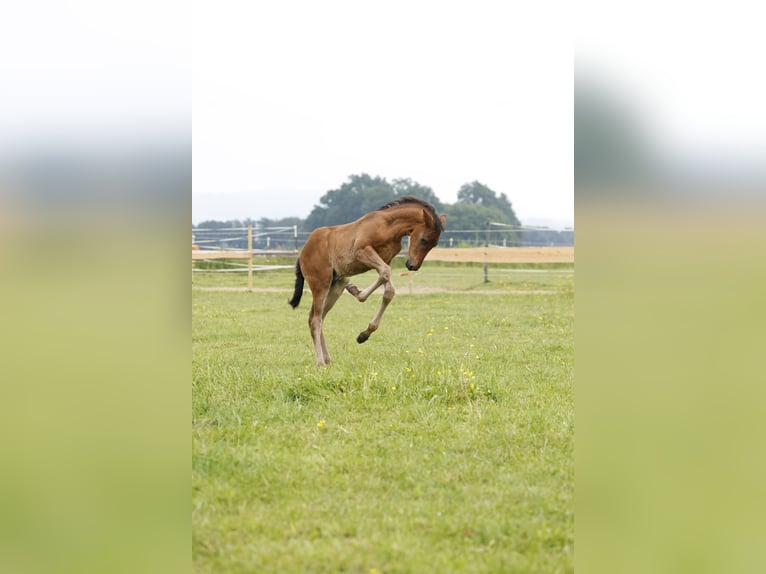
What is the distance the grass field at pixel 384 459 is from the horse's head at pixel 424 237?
3.67 ft

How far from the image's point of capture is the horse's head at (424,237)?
740cm

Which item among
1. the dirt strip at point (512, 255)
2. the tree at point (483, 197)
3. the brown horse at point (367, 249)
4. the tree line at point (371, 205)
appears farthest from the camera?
the tree at point (483, 197)

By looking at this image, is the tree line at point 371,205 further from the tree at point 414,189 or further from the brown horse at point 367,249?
the brown horse at point 367,249

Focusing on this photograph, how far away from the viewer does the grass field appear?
297 centimetres

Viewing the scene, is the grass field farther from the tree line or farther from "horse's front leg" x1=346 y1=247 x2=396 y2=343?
the tree line

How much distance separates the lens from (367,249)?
7355 millimetres

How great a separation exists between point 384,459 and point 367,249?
3.50 meters
